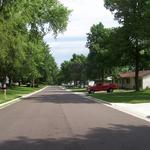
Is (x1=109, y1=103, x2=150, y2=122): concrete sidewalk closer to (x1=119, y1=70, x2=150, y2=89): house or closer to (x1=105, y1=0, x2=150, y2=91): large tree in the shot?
(x1=105, y1=0, x2=150, y2=91): large tree

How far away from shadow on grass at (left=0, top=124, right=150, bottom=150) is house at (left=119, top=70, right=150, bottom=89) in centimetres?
6937

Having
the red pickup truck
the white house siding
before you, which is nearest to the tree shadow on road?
the red pickup truck

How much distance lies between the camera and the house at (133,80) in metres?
86.1

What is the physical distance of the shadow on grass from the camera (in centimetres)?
1327

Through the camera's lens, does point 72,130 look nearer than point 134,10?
Yes

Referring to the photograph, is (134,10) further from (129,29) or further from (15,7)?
(15,7)

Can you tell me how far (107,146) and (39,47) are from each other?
155 ft

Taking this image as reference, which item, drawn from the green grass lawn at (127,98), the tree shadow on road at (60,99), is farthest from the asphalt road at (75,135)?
the tree shadow on road at (60,99)

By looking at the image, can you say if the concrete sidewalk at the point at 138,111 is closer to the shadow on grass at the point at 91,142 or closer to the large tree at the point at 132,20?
the shadow on grass at the point at 91,142

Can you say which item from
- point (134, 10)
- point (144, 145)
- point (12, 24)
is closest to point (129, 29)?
point (134, 10)

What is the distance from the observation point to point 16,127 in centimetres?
1880

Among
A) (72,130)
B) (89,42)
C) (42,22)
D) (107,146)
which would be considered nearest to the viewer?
(107,146)

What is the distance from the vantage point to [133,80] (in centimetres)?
9331

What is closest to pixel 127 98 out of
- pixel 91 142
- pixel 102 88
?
pixel 102 88
